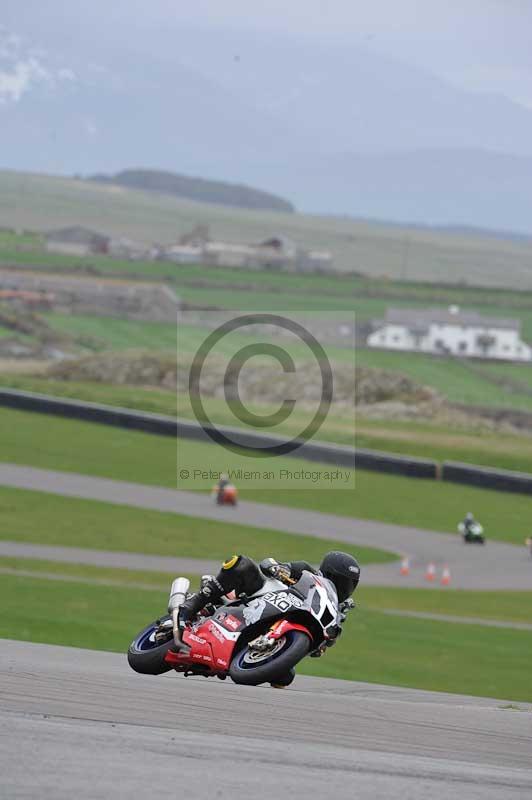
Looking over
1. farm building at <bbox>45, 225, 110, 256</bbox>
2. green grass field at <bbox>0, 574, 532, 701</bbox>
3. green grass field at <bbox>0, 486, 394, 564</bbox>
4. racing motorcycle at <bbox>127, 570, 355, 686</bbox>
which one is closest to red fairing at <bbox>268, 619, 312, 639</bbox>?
racing motorcycle at <bbox>127, 570, 355, 686</bbox>

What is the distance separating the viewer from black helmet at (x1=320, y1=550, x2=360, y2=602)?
10.1 m

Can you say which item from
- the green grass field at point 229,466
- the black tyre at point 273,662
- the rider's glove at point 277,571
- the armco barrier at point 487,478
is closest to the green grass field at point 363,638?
the rider's glove at point 277,571

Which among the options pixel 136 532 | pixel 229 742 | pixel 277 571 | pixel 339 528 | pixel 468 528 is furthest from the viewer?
pixel 468 528

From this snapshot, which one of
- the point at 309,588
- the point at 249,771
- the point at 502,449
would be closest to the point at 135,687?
the point at 309,588

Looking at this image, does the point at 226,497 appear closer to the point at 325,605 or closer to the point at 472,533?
the point at 472,533

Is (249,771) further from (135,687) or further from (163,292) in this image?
(163,292)

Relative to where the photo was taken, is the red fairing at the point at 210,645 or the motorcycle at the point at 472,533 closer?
the red fairing at the point at 210,645

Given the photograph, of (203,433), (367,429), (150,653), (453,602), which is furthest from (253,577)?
(367,429)

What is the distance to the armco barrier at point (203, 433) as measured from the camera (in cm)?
4231

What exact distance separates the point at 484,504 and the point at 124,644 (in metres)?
23.9

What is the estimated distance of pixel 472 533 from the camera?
33031 millimetres

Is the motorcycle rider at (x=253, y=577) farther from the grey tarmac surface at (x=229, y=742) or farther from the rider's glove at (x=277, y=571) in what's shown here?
the grey tarmac surface at (x=229, y=742)

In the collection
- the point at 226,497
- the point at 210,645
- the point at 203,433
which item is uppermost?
the point at 210,645

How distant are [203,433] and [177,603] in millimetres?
33421
